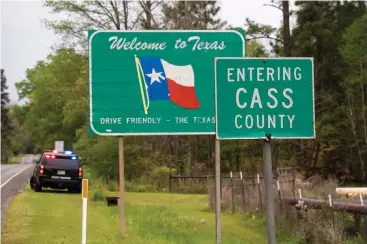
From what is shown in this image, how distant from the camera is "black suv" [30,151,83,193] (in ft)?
91.3

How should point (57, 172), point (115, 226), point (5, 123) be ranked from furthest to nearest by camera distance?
point (5, 123) < point (57, 172) < point (115, 226)

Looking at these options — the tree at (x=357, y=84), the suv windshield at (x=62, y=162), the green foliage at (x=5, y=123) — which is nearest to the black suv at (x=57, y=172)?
the suv windshield at (x=62, y=162)

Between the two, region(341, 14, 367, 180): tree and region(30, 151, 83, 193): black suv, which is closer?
region(30, 151, 83, 193): black suv

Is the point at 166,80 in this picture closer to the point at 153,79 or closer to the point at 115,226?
the point at 153,79

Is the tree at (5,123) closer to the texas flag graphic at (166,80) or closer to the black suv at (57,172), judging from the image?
the black suv at (57,172)

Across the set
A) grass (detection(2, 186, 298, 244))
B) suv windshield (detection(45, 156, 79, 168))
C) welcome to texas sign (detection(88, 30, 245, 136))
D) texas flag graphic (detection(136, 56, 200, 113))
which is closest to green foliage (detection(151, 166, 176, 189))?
suv windshield (detection(45, 156, 79, 168))

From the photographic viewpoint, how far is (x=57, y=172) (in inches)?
1099

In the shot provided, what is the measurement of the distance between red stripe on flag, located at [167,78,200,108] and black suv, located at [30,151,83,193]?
16.5 m

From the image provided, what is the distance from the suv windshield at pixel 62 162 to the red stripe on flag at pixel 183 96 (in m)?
16.7

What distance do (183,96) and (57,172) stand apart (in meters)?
16.7

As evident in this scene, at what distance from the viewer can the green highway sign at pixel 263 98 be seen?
5.13m

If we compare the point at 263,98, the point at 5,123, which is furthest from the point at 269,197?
the point at 5,123

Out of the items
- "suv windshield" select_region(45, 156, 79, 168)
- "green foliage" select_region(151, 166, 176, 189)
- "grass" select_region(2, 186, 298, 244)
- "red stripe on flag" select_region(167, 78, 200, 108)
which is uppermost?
"red stripe on flag" select_region(167, 78, 200, 108)

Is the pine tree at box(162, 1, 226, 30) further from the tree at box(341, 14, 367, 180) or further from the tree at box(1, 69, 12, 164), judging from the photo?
the tree at box(1, 69, 12, 164)
